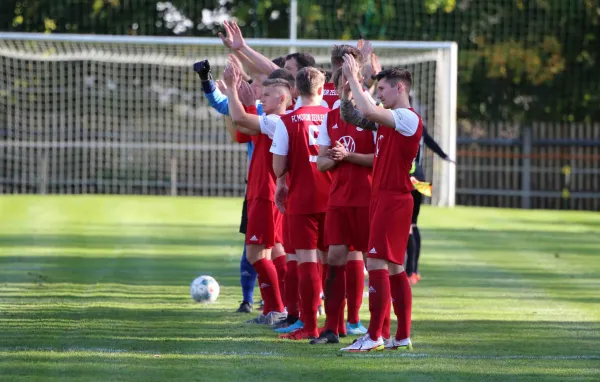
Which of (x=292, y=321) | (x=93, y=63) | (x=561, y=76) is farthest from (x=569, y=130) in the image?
(x=292, y=321)

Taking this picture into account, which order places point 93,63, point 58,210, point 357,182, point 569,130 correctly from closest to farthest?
point 357,182
point 58,210
point 93,63
point 569,130

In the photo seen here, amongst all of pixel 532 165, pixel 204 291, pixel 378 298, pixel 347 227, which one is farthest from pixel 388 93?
pixel 532 165

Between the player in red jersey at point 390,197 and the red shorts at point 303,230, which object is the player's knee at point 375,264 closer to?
the player in red jersey at point 390,197

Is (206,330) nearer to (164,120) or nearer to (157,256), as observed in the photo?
(157,256)

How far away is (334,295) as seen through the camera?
335 inches

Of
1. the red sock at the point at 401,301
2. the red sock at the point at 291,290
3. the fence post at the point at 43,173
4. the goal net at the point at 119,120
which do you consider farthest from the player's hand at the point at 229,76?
the fence post at the point at 43,173

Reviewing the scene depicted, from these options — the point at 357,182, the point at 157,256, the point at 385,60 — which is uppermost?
the point at 385,60

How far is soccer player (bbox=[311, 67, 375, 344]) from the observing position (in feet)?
27.7

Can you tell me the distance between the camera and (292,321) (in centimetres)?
916

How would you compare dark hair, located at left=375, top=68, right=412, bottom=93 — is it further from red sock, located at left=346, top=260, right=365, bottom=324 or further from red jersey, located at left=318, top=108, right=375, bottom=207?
red sock, located at left=346, top=260, right=365, bottom=324

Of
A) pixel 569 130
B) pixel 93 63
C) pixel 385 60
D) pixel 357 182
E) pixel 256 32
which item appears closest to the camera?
pixel 357 182

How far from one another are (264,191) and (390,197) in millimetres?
1677

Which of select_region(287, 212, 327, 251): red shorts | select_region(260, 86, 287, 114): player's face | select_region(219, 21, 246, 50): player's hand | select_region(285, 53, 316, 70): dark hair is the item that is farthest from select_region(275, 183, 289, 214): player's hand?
select_region(219, 21, 246, 50): player's hand

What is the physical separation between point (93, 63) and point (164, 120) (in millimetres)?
3374
